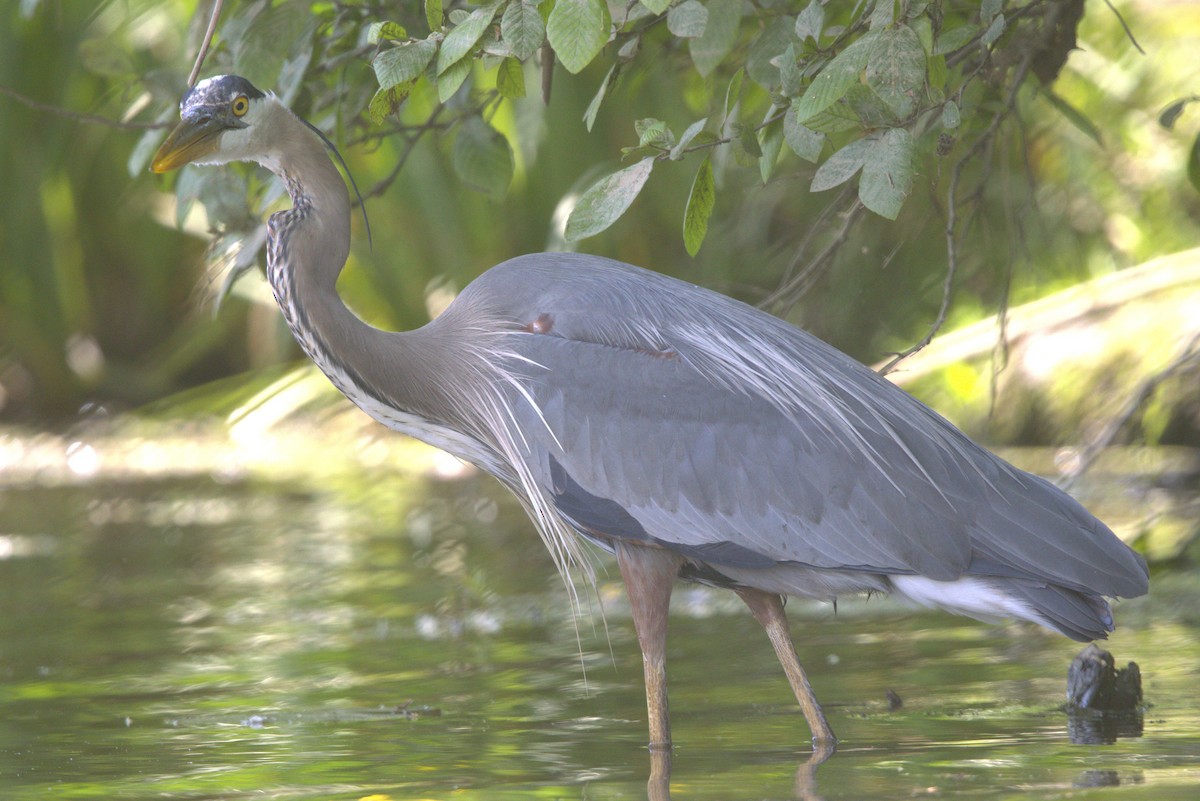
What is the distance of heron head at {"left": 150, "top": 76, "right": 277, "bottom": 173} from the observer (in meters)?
4.41

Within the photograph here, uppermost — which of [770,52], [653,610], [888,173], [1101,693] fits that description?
[770,52]

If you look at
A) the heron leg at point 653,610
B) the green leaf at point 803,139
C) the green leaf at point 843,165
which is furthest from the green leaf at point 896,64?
the heron leg at point 653,610

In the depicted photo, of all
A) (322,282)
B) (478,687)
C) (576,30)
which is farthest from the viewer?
(478,687)

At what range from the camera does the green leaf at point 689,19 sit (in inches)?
145

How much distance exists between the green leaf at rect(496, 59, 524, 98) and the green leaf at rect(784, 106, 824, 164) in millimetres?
628

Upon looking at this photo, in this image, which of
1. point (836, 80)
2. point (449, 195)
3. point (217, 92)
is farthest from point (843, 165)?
point (449, 195)

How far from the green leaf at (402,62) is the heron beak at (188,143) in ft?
3.05

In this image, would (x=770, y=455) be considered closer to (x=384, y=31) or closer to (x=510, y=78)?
(x=510, y=78)

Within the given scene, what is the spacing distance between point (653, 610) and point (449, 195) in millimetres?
9141

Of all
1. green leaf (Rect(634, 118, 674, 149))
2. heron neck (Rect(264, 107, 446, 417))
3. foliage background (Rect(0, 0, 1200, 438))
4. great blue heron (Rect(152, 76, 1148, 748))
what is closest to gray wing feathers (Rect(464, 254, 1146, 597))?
great blue heron (Rect(152, 76, 1148, 748))

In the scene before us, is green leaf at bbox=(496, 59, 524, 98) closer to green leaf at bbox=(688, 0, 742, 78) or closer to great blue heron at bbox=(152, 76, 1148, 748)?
green leaf at bbox=(688, 0, 742, 78)

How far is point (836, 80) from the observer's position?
11.4 ft

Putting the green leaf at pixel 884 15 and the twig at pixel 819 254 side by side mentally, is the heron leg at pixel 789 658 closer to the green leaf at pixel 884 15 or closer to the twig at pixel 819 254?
the twig at pixel 819 254

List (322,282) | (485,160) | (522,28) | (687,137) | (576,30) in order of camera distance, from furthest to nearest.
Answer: (485,160) < (322,282) < (687,137) < (522,28) < (576,30)
